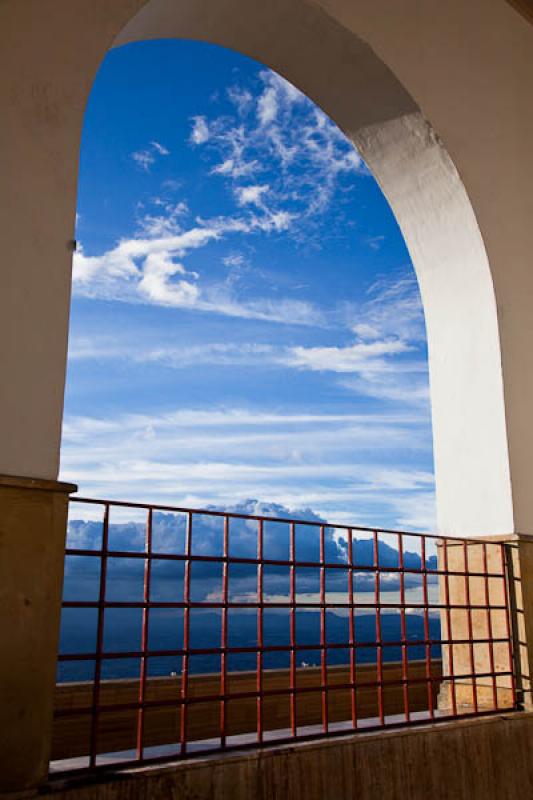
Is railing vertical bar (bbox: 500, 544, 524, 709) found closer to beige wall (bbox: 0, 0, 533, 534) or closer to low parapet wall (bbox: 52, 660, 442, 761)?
beige wall (bbox: 0, 0, 533, 534)

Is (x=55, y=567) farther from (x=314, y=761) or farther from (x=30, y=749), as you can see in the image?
(x=314, y=761)

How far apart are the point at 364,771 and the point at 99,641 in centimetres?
110

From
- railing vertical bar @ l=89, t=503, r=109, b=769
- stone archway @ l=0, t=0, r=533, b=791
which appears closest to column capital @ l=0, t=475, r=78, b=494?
railing vertical bar @ l=89, t=503, r=109, b=769

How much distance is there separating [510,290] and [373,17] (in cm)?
137

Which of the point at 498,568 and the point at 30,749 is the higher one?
the point at 498,568

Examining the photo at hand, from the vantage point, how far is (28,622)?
6.43ft

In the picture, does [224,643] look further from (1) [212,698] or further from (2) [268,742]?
(2) [268,742]

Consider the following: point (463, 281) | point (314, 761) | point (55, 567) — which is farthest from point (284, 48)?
point (314, 761)

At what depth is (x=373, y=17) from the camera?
11.4 feet

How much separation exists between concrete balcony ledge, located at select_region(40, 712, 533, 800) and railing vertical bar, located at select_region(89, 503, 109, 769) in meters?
0.10

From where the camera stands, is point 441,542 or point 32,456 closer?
point 32,456

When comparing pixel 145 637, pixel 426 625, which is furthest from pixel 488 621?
pixel 145 637

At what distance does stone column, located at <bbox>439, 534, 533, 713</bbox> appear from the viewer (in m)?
3.32

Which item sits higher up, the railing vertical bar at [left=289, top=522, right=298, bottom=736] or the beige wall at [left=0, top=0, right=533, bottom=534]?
the beige wall at [left=0, top=0, right=533, bottom=534]
